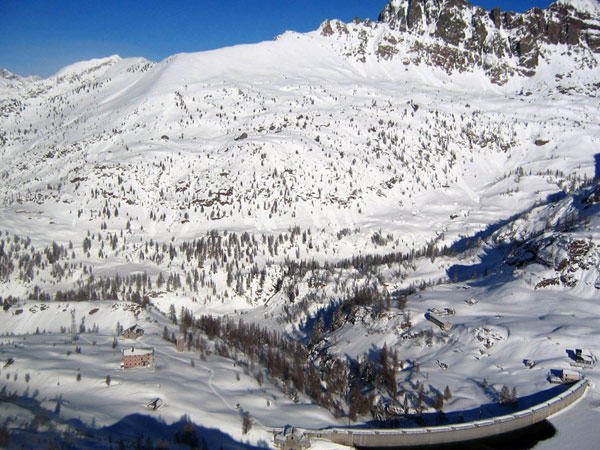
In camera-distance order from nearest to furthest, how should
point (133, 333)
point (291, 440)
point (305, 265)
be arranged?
point (291, 440), point (133, 333), point (305, 265)

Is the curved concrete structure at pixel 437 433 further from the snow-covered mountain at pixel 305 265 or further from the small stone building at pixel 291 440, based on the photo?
the snow-covered mountain at pixel 305 265

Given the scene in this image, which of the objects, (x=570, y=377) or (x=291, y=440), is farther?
(x=570, y=377)

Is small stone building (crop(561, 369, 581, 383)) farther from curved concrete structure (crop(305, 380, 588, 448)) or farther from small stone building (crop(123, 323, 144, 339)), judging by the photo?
small stone building (crop(123, 323, 144, 339))

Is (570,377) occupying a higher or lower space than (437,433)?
higher

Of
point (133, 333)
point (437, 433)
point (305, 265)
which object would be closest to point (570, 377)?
point (437, 433)

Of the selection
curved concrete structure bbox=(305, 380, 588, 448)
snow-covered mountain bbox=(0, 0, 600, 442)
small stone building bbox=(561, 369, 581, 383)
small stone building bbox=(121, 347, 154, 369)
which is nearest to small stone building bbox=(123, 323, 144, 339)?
snow-covered mountain bbox=(0, 0, 600, 442)

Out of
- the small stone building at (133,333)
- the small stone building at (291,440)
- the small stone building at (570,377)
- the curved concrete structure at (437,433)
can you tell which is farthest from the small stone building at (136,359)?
the small stone building at (570,377)

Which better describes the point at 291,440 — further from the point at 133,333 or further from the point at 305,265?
the point at 305,265

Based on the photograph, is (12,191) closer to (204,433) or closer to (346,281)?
(346,281)
